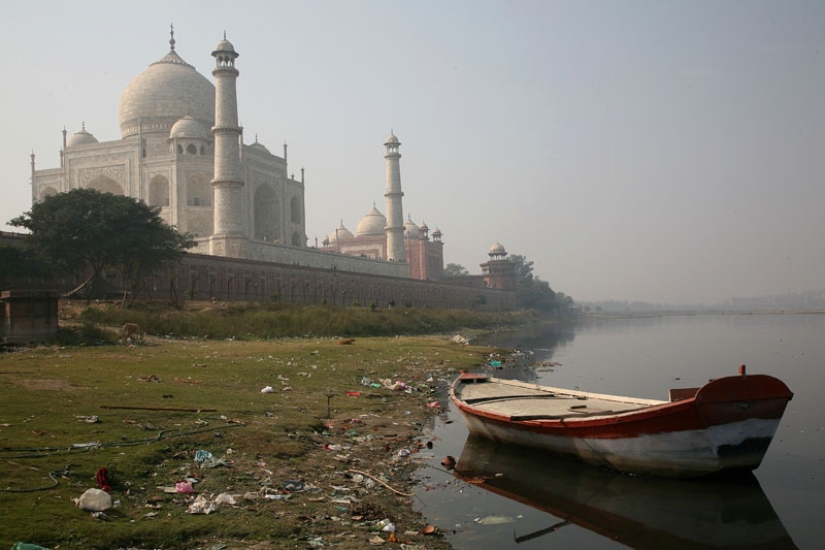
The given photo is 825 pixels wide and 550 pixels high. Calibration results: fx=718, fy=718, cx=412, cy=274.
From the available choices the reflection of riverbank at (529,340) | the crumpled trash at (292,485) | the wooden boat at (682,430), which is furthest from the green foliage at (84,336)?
the reflection of riverbank at (529,340)

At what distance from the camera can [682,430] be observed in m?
8.25

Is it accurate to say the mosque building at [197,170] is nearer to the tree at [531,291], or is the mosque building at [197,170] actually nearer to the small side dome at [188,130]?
the small side dome at [188,130]

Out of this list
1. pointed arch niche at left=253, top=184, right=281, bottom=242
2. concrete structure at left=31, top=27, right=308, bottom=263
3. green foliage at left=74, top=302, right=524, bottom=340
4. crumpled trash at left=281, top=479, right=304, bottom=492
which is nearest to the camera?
crumpled trash at left=281, top=479, right=304, bottom=492

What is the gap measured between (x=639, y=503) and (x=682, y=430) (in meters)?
0.97

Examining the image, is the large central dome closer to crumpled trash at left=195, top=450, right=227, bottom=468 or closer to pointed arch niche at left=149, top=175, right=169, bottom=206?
pointed arch niche at left=149, top=175, right=169, bottom=206

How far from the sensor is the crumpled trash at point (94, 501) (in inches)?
232

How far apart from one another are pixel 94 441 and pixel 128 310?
17669 mm

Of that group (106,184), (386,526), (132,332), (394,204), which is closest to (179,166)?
(106,184)

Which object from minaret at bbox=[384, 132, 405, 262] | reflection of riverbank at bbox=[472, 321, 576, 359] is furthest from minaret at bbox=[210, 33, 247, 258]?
minaret at bbox=[384, 132, 405, 262]

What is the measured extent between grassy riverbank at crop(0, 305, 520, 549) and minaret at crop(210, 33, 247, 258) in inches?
1165

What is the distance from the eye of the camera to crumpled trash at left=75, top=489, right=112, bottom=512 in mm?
5895

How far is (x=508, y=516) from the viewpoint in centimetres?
771

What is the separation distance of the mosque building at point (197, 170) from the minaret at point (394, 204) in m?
6.18

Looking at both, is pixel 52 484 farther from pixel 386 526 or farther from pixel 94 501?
pixel 386 526
